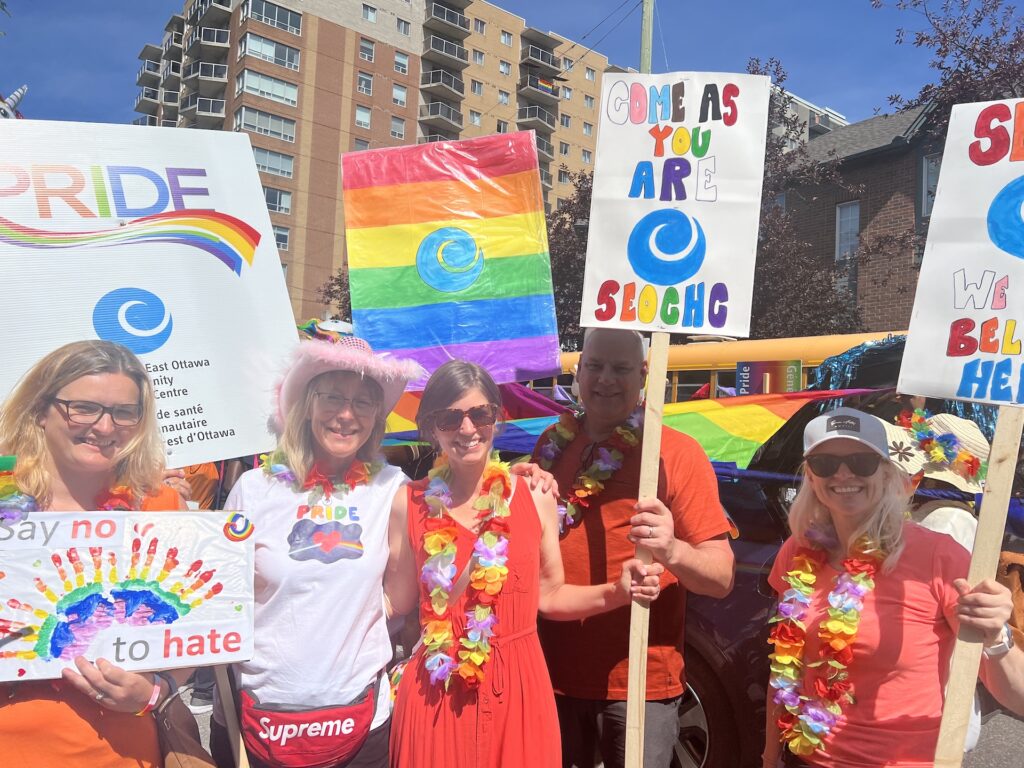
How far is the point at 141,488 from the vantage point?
2078mm

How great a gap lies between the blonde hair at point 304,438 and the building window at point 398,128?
50841mm

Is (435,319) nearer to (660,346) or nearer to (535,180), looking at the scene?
(535,180)

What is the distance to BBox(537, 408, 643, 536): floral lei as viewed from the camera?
8.63 ft

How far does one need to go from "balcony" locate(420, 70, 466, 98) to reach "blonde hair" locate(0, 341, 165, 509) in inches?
2083

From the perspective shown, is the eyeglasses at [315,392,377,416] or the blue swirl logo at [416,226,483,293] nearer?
the eyeglasses at [315,392,377,416]

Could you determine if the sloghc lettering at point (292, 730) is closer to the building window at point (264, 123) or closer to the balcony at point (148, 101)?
the building window at point (264, 123)

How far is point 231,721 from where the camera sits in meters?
2.10

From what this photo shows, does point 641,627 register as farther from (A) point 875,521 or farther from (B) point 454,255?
(B) point 454,255

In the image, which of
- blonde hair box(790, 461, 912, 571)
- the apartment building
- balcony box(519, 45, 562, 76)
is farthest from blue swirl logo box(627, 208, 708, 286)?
balcony box(519, 45, 562, 76)

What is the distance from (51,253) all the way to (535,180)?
6.84 ft

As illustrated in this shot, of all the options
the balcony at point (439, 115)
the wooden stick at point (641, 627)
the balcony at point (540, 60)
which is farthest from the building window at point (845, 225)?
the balcony at point (540, 60)

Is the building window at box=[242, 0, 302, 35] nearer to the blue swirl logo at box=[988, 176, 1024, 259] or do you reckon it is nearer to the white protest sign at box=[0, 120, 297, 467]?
the white protest sign at box=[0, 120, 297, 467]

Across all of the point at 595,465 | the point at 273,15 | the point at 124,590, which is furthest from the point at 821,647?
the point at 273,15

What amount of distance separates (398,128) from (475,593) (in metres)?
51.6
